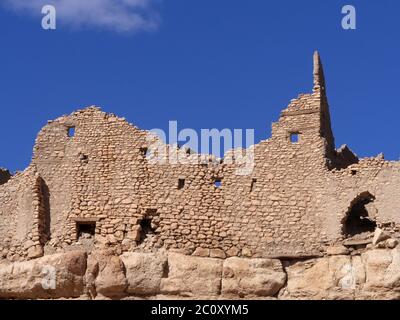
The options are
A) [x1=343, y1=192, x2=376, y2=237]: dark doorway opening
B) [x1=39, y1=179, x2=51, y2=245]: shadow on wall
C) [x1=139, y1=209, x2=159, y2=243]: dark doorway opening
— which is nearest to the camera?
[x1=343, y1=192, x2=376, y2=237]: dark doorway opening

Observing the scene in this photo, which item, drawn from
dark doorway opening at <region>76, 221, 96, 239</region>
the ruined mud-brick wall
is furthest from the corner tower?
dark doorway opening at <region>76, 221, 96, 239</region>

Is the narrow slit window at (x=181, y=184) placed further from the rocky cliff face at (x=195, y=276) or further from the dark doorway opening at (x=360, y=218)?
the dark doorway opening at (x=360, y=218)

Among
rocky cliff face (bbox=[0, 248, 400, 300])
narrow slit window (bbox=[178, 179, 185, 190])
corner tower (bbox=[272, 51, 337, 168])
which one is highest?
corner tower (bbox=[272, 51, 337, 168])

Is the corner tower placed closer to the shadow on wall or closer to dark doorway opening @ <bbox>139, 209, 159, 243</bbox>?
dark doorway opening @ <bbox>139, 209, 159, 243</bbox>

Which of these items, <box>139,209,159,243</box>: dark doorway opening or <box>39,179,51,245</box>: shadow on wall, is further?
<box>39,179,51,245</box>: shadow on wall

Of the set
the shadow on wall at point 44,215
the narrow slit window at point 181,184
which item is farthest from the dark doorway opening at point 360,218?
the shadow on wall at point 44,215

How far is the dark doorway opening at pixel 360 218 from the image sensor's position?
42.7m

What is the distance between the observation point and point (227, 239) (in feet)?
142

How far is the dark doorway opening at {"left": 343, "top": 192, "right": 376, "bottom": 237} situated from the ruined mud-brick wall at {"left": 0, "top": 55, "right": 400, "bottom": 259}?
262 mm

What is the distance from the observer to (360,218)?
143 feet

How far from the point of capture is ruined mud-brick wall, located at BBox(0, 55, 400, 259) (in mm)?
42875

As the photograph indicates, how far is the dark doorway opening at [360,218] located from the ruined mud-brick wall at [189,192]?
262 mm

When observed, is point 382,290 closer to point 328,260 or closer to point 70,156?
point 328,260

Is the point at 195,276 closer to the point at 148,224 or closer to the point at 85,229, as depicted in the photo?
the point at 148,224
